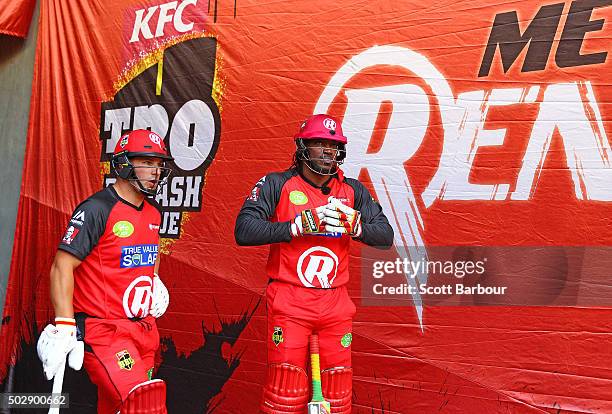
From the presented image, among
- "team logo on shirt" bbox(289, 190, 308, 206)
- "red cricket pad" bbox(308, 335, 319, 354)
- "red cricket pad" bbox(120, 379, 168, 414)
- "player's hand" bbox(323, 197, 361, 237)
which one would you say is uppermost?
"team logo on shirt" bbox(289, 190, 308, 206)

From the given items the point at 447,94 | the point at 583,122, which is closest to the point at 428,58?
the point at 447,94

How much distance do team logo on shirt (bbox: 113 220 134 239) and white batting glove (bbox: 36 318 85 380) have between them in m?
0.46

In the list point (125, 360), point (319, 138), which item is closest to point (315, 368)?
point (125, 360)

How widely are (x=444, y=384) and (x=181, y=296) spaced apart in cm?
190

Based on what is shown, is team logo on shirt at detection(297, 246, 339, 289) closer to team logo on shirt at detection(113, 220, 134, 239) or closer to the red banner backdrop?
team logo on shirt at detection(113, 220, 134, 239)

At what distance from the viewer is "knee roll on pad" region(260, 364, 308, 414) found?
126 inches

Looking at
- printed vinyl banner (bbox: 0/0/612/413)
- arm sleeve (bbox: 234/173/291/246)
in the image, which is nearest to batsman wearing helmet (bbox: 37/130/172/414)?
arm sleeve (bbox: 234/173/291/246)

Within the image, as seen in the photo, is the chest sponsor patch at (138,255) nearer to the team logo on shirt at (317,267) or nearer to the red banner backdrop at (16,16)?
the team logo on shirt at (317,267)

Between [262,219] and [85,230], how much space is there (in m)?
0.82

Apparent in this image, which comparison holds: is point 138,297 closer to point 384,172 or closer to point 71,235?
point 71,235

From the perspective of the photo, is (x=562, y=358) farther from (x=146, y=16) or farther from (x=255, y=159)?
(x=146, y=16)

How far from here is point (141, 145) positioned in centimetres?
346

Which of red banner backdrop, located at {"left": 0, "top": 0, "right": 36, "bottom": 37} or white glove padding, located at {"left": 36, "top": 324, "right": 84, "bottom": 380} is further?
red banner backdrop, located at {"left": 0, "top": 0, "right": 36, "bottom": 37}

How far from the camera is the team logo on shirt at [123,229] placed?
3.35 m
